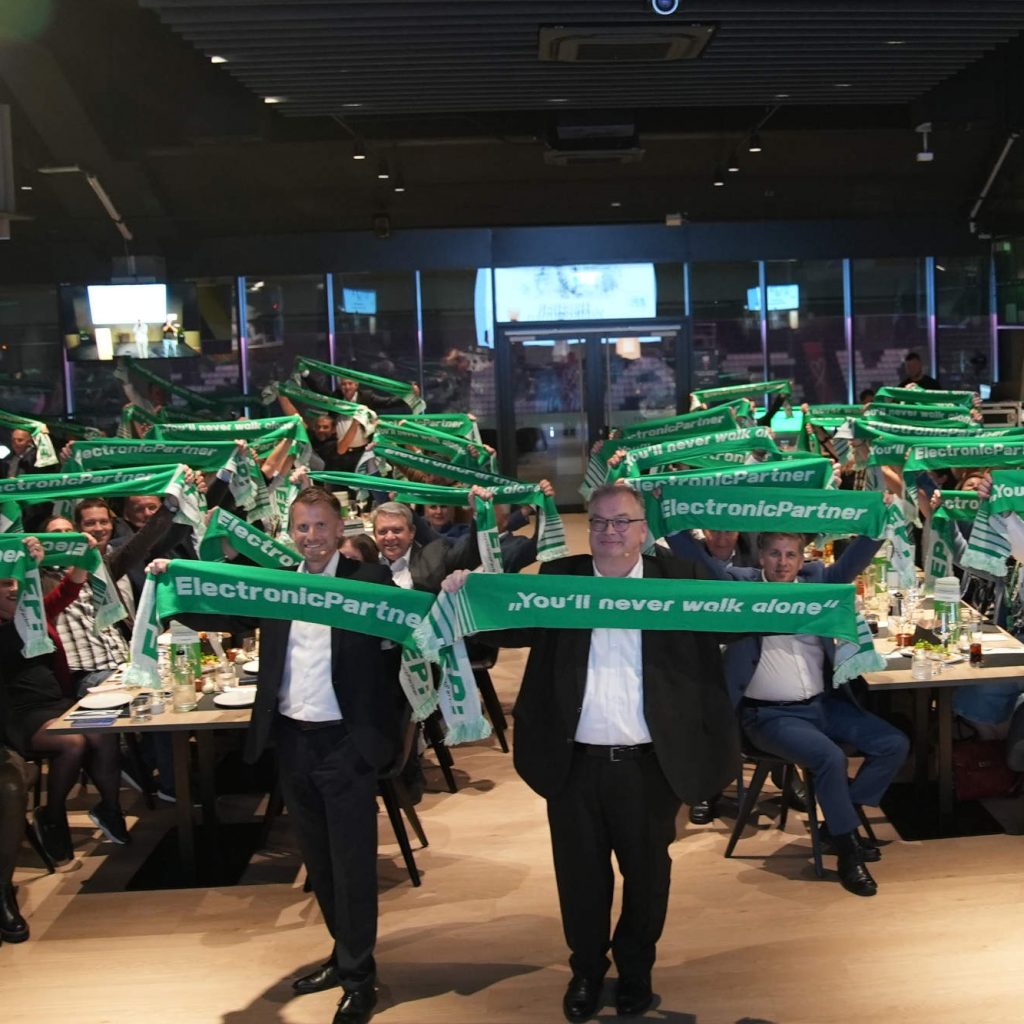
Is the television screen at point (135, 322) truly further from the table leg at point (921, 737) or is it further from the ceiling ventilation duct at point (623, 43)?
the table leg at point (921, 737)

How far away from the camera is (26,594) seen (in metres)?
5.78

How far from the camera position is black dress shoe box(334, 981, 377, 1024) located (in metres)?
4.59

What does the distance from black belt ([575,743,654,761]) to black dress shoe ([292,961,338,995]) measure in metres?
1.34

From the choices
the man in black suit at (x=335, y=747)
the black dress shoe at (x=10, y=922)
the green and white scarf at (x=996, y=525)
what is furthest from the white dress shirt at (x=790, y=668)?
the black dress shoe at (x=10, y=922)

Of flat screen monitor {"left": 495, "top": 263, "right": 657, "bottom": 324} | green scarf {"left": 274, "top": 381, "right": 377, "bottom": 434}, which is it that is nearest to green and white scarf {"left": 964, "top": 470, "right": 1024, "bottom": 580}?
green scarf {"left": 274, "top": 381, "right": 377, "bottom": 434}

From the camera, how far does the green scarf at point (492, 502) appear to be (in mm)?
6738

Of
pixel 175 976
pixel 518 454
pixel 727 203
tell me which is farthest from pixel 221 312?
pixel 175 976

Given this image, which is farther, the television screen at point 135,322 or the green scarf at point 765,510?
the television screen at point 135,322

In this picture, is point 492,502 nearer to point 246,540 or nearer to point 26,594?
point 246,540

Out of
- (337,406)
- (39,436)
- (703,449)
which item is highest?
(337,406)

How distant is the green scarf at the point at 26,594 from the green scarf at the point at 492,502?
2.04 metres

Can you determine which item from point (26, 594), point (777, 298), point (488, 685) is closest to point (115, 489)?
point (26, 594)

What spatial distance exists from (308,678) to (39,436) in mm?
6703

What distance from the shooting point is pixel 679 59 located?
10531 millimetres
